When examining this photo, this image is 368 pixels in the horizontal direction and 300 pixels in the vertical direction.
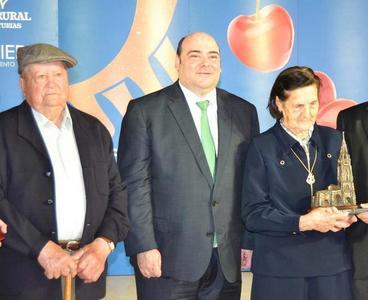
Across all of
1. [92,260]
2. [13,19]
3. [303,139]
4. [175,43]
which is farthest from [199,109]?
[13,19]

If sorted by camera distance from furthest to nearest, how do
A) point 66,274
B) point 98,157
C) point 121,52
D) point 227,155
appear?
1. point 121,52
2. point 227,155
3. point 98,157
4. point 66,274

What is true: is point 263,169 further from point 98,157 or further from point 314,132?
point 98,157

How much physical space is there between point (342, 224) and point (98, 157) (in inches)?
39.1

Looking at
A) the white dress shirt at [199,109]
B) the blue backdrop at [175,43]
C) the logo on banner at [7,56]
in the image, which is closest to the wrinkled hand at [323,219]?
the white dress shirt at [199,109]

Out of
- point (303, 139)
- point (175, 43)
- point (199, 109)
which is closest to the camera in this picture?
point (303, 139)

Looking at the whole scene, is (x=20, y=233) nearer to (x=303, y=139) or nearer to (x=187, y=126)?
(x=187, y=126)

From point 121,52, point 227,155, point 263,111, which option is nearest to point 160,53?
point 121,52

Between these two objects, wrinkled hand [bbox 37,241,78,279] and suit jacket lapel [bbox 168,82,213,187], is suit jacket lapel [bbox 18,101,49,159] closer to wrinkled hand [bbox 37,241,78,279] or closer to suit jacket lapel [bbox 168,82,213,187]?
wrinkled hand [bbox 37,241,78,279]

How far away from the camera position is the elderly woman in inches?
100.0

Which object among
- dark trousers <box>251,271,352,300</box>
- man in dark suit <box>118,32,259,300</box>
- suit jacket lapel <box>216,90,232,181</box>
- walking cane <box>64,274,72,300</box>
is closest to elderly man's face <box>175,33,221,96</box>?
man in dark suit <box>118,32,259,300</box>

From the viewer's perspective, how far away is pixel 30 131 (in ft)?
8.15

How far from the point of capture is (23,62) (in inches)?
99.8

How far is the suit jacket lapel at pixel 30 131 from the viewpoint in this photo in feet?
8.08

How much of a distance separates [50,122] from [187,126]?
612mm
